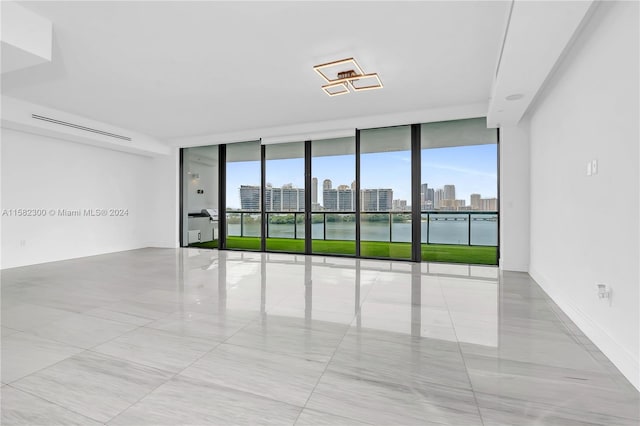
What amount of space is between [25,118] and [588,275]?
777 cm

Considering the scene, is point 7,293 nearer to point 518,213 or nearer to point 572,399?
point 572,399

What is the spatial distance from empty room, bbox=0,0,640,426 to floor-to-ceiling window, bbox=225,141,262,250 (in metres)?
0.08

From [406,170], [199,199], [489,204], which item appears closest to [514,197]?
[489,204]

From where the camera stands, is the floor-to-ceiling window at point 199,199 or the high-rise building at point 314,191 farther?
the floor-to-ceiling window at point 199,199

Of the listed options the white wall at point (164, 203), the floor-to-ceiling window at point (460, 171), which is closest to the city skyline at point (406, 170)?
the floor-to-ceiling window at point (460, 171)

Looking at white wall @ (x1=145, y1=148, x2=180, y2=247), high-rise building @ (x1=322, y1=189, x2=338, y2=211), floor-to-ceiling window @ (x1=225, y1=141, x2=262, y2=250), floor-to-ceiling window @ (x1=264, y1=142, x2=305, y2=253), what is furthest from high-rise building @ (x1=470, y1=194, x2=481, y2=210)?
white wall @ (x1=145, y1=148, x2=180, y2=247)

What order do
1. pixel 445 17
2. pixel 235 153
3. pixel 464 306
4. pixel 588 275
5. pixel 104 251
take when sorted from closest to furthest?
1. pixel 588 275
2. pixel 445 17
3. pixel 464 306
4. pixel 104 251
5. pixel 235 153

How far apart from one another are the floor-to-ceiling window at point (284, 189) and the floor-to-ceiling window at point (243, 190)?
0.78 feet

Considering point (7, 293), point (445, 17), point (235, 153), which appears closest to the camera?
point (445, 17)

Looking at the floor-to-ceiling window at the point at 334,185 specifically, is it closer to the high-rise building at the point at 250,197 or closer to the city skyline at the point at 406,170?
the city skyline at the point at 406,170

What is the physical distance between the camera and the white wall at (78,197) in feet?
17.3

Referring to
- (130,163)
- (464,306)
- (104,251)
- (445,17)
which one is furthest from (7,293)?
(445,17)

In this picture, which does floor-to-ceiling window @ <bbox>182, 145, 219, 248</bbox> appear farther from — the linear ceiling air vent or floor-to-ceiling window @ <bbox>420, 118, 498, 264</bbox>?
floor-to-ceiling window @ <bbox>420, 118, 498, 264</bbox>

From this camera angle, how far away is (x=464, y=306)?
3154mm
